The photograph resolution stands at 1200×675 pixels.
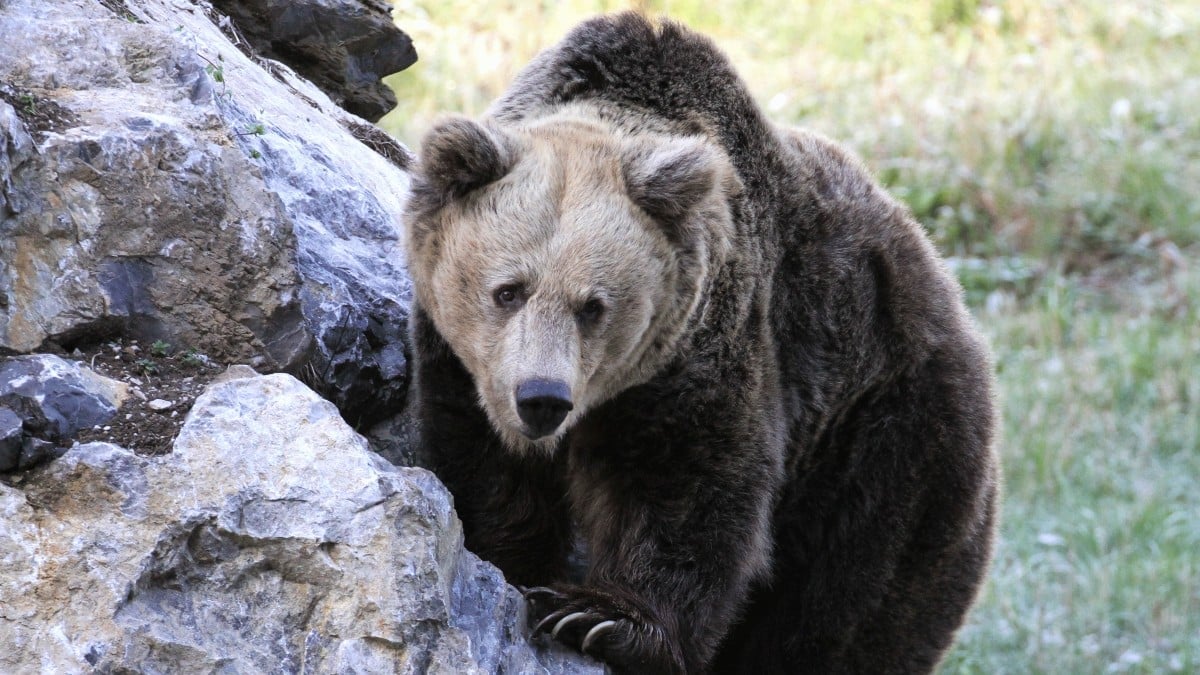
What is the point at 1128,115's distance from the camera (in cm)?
1395

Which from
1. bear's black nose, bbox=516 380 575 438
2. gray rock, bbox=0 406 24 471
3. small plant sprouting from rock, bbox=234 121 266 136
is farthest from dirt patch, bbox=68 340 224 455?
small plant sprouting from rock, bbox=234 121 266 136

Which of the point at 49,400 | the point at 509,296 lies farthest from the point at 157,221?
the point at 509,296

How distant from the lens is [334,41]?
20.7 ft

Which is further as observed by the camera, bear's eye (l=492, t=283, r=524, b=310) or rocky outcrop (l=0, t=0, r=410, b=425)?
bear's eye (l=492, t=283, r=524, b=310)

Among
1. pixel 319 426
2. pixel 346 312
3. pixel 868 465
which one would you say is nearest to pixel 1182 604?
pixel 868 465

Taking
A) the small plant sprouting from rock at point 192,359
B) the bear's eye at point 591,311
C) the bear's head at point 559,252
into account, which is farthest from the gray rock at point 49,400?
the bear's eye at point 591,311

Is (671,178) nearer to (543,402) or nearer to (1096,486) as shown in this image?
(543,402)

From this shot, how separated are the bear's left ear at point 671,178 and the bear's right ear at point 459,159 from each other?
15.1 inches

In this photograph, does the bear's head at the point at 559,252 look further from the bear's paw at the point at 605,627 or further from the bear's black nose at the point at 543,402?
the bear's paw at the point at 605,627

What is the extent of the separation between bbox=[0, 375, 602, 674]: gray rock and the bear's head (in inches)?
21.4

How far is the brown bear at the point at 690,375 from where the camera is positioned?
399 centimetres

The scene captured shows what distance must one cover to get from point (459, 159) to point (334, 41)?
2.56 m

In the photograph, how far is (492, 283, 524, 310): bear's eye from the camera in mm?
3893

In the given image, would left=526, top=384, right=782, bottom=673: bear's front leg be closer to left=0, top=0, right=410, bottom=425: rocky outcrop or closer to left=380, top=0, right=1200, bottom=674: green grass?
left=0, top=0, right=410, bottom=425: rocky outcrop
